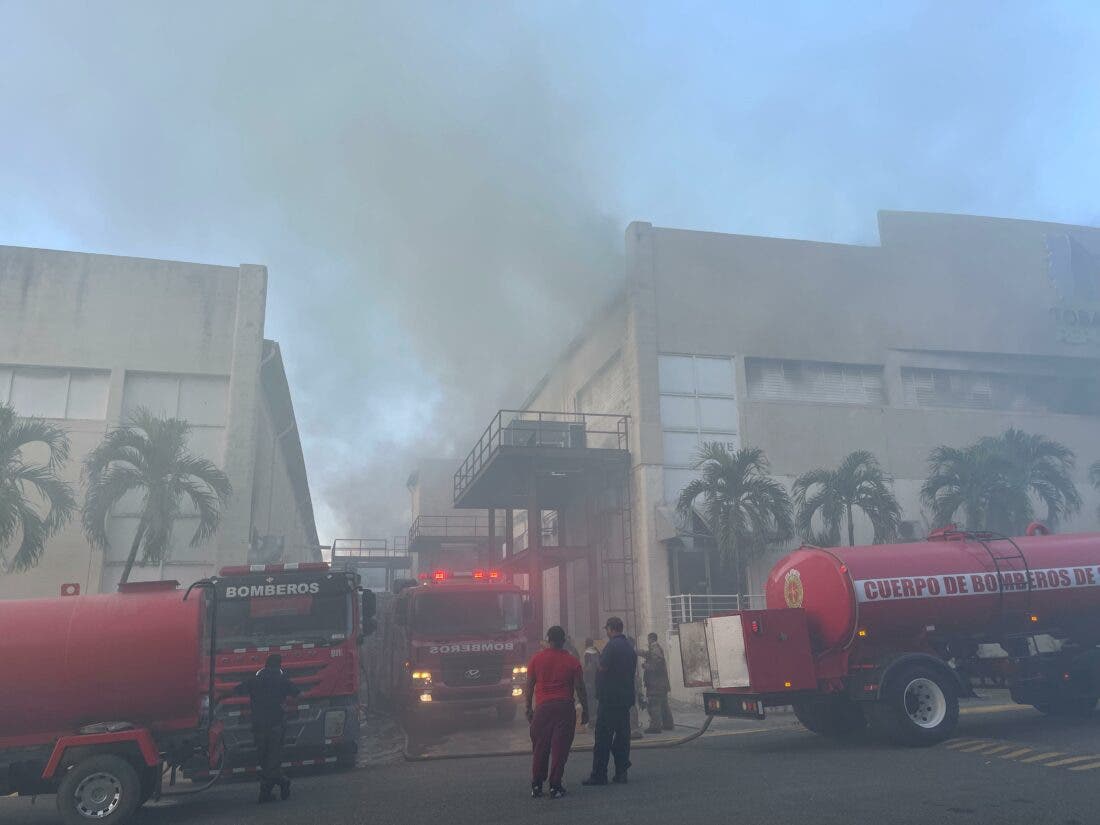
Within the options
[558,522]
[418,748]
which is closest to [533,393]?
[558,522]

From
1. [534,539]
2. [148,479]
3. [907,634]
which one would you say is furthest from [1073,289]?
[148,479]

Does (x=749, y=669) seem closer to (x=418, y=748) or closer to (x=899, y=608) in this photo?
(x=899, y=608)

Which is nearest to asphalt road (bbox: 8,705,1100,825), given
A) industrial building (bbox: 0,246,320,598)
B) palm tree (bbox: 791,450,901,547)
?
palm tree (bbox: 791,450,901,547)

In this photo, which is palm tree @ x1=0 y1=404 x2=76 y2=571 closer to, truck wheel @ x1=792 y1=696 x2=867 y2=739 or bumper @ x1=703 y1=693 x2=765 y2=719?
bumper @ x1=703 y1=693 x2=765 y2=719

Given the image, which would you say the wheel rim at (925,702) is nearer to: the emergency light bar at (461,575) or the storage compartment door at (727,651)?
the storage compartment door at (727,651)

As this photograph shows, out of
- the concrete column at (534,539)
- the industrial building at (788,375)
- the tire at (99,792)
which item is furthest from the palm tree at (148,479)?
the tire at (99,792)

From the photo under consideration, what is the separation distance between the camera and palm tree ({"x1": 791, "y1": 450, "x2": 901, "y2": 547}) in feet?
68.2

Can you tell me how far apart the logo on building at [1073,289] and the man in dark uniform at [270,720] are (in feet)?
86.4

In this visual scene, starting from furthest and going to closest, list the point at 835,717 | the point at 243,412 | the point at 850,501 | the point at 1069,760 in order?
1. the point at 243,412
2. the point at 850,501
3. the point at 835,717
4. the point at 1069,760

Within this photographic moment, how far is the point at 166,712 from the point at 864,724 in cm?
895

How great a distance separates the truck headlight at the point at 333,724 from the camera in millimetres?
10062

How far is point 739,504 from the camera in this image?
786 inches

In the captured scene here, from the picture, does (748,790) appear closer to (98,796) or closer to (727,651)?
(727,651)

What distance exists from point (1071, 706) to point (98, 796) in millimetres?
12127
